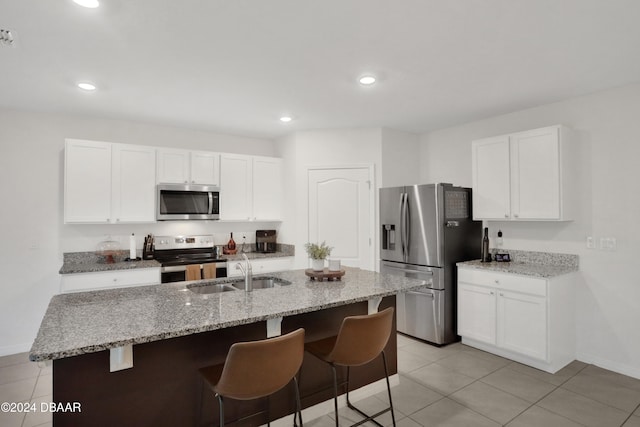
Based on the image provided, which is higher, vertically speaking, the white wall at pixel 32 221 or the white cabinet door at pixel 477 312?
the white wall at pixel 32 221

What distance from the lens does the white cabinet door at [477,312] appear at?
3.60 meters

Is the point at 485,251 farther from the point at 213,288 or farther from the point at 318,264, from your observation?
the point at 213,288

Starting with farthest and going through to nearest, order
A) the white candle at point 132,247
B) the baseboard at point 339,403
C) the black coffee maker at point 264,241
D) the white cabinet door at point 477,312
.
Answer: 1. the black coffee maker at point 264,241
2. the white candle at point 132,247
3. the white cabinet door at point 477,312
4. the baseboard at point 339,403

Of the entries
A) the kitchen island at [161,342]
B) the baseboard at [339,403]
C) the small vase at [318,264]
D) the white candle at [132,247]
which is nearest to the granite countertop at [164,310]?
the kitchen island at [161,342]

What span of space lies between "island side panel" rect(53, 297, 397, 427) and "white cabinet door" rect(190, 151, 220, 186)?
2.71 metres

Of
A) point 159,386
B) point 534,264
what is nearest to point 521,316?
point 534,264

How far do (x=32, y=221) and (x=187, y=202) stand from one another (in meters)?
1.61

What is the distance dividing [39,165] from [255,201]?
8.03 feet

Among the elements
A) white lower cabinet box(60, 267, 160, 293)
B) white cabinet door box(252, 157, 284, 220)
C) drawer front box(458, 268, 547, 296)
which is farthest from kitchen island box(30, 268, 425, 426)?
white cabinet door box(252, 157, 284, 220)

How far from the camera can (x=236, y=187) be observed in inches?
188

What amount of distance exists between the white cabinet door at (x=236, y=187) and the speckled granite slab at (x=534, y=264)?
2.80m

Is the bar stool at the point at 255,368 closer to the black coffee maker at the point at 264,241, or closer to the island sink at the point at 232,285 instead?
the island sink at the point at 232,285

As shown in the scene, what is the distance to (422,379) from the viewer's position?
3.11 meters

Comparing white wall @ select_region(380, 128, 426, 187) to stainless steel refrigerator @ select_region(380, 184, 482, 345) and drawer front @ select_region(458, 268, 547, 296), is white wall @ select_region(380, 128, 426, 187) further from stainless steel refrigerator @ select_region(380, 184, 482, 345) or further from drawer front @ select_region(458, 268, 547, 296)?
drawer front @ select_region(458, 268, 547, 296)
